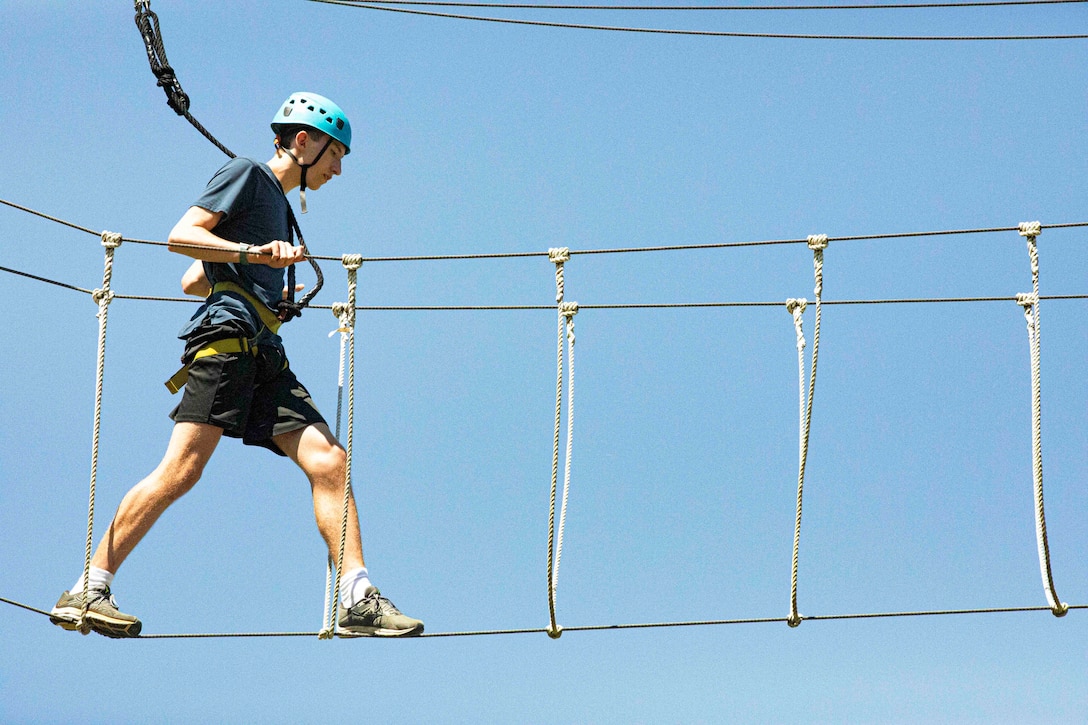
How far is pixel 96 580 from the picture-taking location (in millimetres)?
4402

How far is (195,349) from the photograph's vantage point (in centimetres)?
450

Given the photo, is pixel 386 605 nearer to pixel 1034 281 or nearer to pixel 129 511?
pixel 129 511

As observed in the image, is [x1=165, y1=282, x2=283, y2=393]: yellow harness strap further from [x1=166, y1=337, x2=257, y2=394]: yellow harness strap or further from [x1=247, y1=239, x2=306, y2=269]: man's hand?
[x1=247, y1=239, x2=306, y2=269]: man's hand

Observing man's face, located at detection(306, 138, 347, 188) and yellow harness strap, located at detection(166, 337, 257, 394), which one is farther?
man's face, located at detection(306, 138, 347, 188)

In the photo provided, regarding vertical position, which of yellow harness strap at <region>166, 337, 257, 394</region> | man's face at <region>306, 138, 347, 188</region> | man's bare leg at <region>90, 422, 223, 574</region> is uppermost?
man's face at <region>306, 138, 347, 188</region>

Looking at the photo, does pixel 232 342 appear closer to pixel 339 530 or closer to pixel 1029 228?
pixel 339 530

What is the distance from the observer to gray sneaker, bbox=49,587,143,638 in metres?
4.34

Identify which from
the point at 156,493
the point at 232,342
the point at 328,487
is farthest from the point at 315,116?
the point at 156,493

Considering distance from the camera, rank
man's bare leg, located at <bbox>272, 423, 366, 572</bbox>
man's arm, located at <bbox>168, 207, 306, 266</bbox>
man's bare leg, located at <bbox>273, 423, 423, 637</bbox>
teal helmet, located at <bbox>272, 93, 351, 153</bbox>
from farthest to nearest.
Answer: teal helmet, located at <bbox>272, 93, 351, 153</bbox>
man's bare leg, located at <bbox>272, 423, 366, 572</bbox>
man's bare leg, located at <bbox>273, 423, 423, 637</bbox>
man's arm, located at <bbox>168, 207, 306, 266</bbox>

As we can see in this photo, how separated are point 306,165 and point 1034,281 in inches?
96.5

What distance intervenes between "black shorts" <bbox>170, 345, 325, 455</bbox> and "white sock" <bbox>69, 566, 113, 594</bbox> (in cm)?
50

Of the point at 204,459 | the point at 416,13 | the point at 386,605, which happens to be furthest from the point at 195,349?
the point at 416,13

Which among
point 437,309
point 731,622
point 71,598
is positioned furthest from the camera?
point 437,309

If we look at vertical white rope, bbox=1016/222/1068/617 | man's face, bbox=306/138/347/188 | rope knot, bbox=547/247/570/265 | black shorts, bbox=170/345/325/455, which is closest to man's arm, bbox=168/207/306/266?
black shorts, bbox=170/345/325/455
